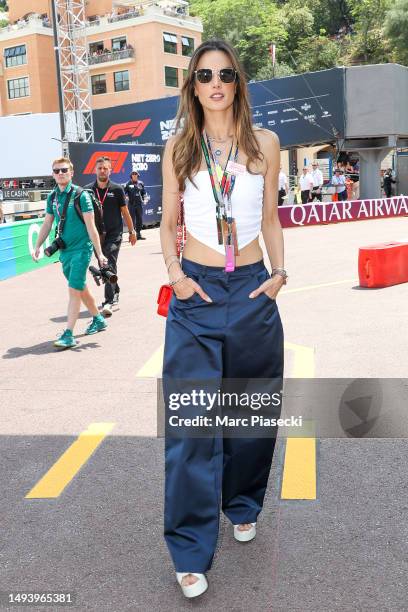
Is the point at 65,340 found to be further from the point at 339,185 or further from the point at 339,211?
the point at 339,185

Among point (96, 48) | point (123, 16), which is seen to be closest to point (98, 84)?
point (96, 48)

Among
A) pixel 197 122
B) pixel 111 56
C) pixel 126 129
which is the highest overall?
pixel 111 56

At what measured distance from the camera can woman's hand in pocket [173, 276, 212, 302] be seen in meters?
2.81

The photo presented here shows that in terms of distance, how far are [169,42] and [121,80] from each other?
511 cm

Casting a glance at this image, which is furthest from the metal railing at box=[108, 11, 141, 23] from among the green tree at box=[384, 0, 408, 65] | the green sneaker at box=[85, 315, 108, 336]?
the green sneaker at box=[85, 315, 108, 336]

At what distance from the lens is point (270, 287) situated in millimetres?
2939

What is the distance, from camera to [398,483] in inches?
148

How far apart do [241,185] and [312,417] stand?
235 cm

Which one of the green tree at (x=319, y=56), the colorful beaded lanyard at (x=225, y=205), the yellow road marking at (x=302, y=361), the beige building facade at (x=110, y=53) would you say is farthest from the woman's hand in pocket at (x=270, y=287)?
the green tree at (x=319, y=56)

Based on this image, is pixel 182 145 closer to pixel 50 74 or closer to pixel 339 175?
pixel 339 175

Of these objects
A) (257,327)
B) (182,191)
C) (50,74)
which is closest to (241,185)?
(182,191)

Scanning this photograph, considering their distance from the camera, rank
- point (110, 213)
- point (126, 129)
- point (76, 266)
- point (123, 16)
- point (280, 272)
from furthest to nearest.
→ 1. point (123, 16)
2. point (126, 129)
3. point (110, 213)
4. point (76, 266)
5. point (280, 272)

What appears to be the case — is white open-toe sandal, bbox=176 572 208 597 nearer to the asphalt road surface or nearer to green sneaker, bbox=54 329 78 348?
the asphalt road surface

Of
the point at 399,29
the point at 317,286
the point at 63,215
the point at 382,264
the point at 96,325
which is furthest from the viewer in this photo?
→ the point at 399,29
